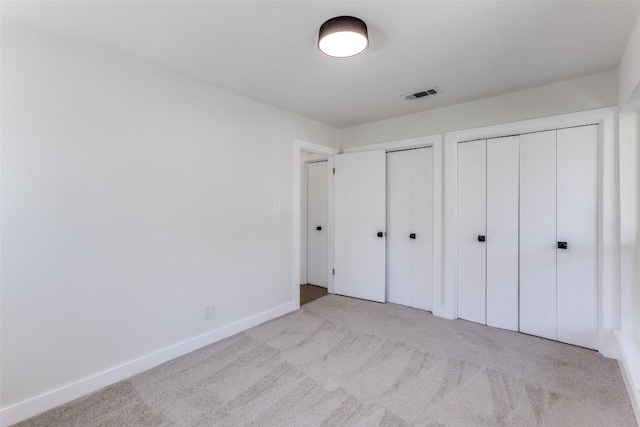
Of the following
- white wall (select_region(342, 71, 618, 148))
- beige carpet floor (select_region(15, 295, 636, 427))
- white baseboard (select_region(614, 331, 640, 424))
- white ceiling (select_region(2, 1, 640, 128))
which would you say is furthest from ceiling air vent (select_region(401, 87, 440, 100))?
white baseboard (select_region(614, 331, 640, 424))

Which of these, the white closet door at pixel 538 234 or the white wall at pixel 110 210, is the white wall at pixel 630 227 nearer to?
the white closet door at pixel 538 234

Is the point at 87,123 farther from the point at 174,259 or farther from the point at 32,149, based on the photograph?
the point at 174,259

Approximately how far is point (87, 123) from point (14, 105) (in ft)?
1.15

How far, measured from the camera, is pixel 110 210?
2.12 metres

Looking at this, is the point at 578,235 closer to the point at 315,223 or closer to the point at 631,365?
the point at 631,365

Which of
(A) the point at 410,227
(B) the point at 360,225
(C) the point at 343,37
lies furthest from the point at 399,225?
(C) the point at 343,37

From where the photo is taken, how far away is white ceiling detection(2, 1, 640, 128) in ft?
5.50

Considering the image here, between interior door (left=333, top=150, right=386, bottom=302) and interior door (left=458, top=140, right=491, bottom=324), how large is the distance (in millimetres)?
929

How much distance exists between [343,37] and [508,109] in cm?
209

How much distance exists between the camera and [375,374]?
2207mm

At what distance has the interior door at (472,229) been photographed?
3.17m

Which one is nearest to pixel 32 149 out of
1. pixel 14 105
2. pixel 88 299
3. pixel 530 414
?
pixel 14 105

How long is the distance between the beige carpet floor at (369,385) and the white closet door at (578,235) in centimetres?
25

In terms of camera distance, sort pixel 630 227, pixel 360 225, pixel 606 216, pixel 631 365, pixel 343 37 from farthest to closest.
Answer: pixel 360 225, pixel 606 216, pixel 630 227, pixel 631 365, pixel 343 37
